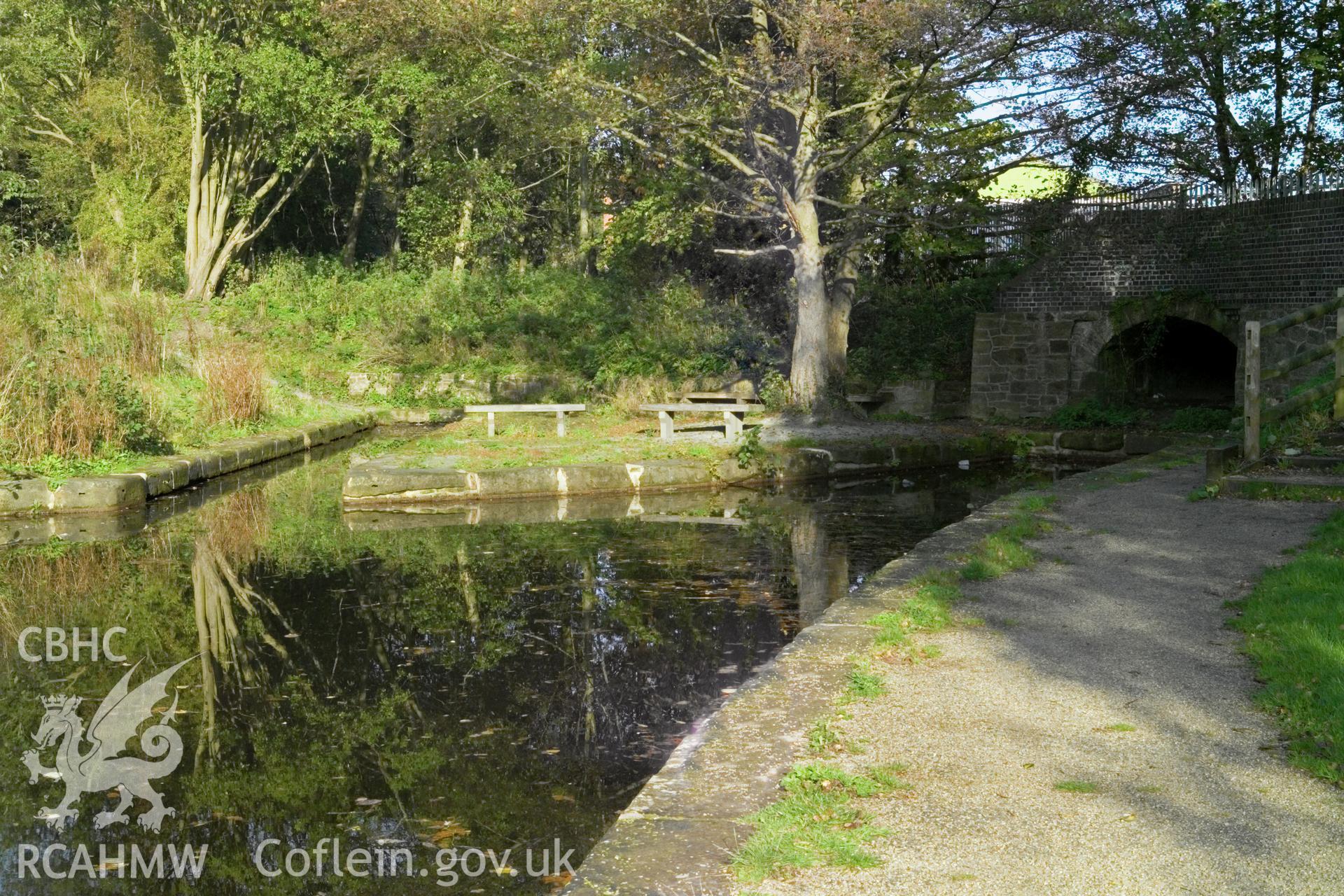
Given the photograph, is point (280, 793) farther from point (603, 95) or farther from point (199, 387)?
point (603, 95)

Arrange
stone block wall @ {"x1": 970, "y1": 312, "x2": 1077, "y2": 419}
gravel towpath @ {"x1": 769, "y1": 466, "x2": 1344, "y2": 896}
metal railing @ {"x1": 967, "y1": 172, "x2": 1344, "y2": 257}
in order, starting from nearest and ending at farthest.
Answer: gravel towpath @ {"x1": 769, "y1": 466, "x2": 1344, "y2": 896} → metal railing @ {"x1": 967, "y1": 172, "x2": 1344, "y2": 257} → stone block wall @ {"x1": 970, "y1": 312, "x2": 1077, "y2": 419}

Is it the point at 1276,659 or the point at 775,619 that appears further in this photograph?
the point at 775,619

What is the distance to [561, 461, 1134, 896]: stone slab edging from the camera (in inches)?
149

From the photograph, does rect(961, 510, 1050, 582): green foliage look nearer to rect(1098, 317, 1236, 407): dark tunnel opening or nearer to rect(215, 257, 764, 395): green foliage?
rect(215, 257, 764, 395): green foliage

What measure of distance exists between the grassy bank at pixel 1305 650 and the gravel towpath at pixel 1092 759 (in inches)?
3.9

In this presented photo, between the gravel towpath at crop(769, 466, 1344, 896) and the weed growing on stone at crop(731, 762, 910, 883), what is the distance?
0.24ft

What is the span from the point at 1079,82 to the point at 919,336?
5.27 m

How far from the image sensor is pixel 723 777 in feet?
14.7

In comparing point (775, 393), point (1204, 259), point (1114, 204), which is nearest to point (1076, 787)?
point (775, 393)

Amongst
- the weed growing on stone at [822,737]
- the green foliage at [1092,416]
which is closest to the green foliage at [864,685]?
the weed growing on stone at [822,737]

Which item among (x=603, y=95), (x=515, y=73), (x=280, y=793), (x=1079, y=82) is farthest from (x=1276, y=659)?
(x=515, y=73)

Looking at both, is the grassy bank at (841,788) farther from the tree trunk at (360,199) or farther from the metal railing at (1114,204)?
the tree trunk at (360,199)

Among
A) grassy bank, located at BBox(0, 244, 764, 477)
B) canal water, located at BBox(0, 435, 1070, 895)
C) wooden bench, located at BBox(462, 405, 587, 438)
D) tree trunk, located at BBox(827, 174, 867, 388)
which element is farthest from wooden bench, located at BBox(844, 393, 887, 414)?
canal water, located at BBox(0, 435, 1070, 895)

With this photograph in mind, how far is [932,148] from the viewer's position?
19359mm
